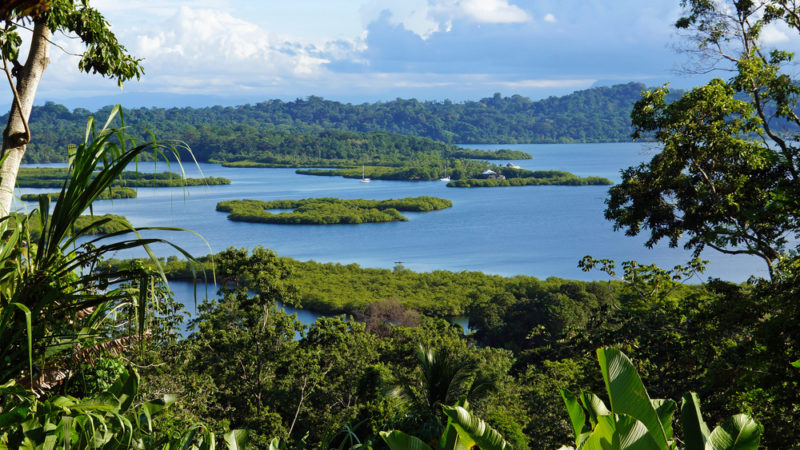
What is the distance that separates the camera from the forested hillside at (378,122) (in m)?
99.9

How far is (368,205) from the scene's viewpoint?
186 ft

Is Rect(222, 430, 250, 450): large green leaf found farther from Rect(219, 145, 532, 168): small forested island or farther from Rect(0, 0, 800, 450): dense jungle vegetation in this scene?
Rect(219, 145, 532, 168): small forested island

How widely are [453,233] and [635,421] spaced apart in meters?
47.6

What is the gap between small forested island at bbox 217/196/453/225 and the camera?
170ft

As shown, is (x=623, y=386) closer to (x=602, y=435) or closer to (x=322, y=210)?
(x=602, y=435)

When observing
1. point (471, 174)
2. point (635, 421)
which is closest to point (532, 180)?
point (471, 174)

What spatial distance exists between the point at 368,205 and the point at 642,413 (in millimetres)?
55304

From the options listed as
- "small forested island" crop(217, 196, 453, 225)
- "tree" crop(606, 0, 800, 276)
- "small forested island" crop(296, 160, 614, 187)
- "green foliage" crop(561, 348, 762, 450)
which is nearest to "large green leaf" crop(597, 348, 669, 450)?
"green foliage" crop(561, 348, 762, 450)

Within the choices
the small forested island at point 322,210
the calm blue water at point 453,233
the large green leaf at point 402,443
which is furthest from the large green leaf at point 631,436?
the small forested island at point 322,210

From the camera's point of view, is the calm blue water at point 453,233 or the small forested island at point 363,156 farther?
the small forested island at point 363,156

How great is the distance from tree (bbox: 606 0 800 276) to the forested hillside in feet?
300

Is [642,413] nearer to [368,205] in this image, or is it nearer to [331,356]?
[331,356]

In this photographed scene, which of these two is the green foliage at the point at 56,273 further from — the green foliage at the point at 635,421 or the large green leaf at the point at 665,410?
the large green leaf at the point at 665,410

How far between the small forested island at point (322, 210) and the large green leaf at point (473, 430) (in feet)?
165
